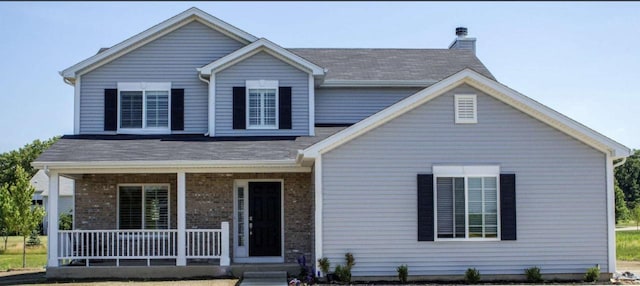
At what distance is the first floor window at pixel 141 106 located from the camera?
20.5 m

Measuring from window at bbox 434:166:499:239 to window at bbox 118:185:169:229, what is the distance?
7113 millimetres

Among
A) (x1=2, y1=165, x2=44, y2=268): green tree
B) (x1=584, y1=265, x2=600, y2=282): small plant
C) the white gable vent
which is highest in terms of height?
the white gable vent

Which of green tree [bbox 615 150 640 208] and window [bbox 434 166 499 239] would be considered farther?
green tree [bbox 615 150 640 208]

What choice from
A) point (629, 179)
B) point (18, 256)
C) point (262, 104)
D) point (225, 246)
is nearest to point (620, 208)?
point (629, 179)

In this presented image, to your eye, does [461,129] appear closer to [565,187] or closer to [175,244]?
[565,187]

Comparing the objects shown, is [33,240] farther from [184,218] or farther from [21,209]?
[184,218]

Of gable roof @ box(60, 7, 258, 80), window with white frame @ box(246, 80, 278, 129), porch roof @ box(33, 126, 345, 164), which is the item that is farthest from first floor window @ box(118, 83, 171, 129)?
window with white frame @ box(246, 80, 278, 129)

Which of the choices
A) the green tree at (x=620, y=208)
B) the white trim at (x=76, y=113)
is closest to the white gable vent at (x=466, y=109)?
the white trim at (x=76, y=113)

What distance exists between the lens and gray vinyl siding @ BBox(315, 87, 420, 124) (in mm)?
21297

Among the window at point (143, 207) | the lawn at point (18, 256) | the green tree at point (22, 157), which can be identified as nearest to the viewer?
the window at point (143, 207)

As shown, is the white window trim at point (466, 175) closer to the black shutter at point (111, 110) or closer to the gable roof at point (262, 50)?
the gable roof at point (262, 50)

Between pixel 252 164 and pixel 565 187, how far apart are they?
6.76 metres

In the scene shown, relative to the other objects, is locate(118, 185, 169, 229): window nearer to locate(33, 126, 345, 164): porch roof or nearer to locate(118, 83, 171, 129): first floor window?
locate(33, 126, 345, 164): porch roof

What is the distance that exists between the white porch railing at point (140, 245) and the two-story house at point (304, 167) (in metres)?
0.07
